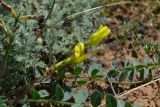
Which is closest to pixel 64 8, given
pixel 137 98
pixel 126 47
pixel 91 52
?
pixel 91 52

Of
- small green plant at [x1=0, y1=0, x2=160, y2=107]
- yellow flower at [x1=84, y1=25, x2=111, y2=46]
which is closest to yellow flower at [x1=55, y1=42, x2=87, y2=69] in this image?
yellow flower at [x1=84, y1=25, x2=111, y2=46]

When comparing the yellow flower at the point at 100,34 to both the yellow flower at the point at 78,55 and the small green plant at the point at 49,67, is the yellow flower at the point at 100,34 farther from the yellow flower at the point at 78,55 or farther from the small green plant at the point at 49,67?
the small green plant at the point at 49,67

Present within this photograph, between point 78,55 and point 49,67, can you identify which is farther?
point 49,67

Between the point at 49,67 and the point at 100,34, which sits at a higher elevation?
the point at 100,34

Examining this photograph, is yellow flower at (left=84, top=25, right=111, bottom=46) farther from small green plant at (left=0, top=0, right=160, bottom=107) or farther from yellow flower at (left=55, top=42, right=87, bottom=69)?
small green plant at (left=0, top=0, right=160, bottom=107)

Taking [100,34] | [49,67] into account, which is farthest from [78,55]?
[49,67]

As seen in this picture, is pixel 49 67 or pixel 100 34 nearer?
pixel 100 34

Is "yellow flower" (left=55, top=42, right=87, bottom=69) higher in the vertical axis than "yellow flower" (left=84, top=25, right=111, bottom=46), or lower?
lower

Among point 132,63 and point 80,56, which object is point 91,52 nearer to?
point 132,63

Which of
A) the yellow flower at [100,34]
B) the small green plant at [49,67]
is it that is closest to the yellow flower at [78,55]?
the yellow flower at [100,34]

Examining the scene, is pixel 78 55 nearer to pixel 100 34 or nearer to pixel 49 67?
pixel 100 34

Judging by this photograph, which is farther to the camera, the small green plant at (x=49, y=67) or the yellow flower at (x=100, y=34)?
the small green plant at (x=49, y=67)
